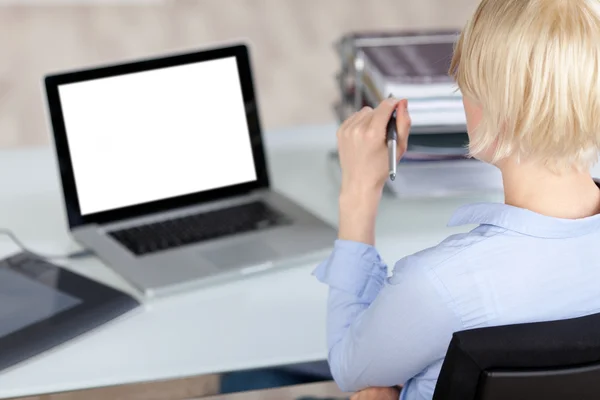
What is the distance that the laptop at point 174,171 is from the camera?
1291mm

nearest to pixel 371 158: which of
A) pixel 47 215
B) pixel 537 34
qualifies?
pixel 537 34

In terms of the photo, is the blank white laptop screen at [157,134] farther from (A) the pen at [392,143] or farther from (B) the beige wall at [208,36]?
(B) the beige wall at [208,36]

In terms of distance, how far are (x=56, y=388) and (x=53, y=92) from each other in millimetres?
525

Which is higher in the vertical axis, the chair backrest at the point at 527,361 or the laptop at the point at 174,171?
the laptop at the point at 174,171

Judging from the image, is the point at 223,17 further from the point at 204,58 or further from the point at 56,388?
the point at 56,388

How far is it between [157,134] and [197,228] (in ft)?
0.58

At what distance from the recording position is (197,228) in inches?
53.2

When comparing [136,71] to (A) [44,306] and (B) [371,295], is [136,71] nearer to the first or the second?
(A) [44,306]

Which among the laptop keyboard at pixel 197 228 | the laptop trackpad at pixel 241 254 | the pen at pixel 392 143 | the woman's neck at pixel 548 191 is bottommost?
the laptop trackpad at pixel 241 254

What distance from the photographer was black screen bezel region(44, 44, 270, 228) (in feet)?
4.33

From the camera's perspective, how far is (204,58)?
4.64 ft

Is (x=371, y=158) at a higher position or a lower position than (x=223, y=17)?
lower

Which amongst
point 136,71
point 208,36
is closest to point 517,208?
point 136,71

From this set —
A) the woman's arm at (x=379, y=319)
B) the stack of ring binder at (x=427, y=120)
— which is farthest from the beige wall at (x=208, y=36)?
the woman's arm at (x=379, y=319)
